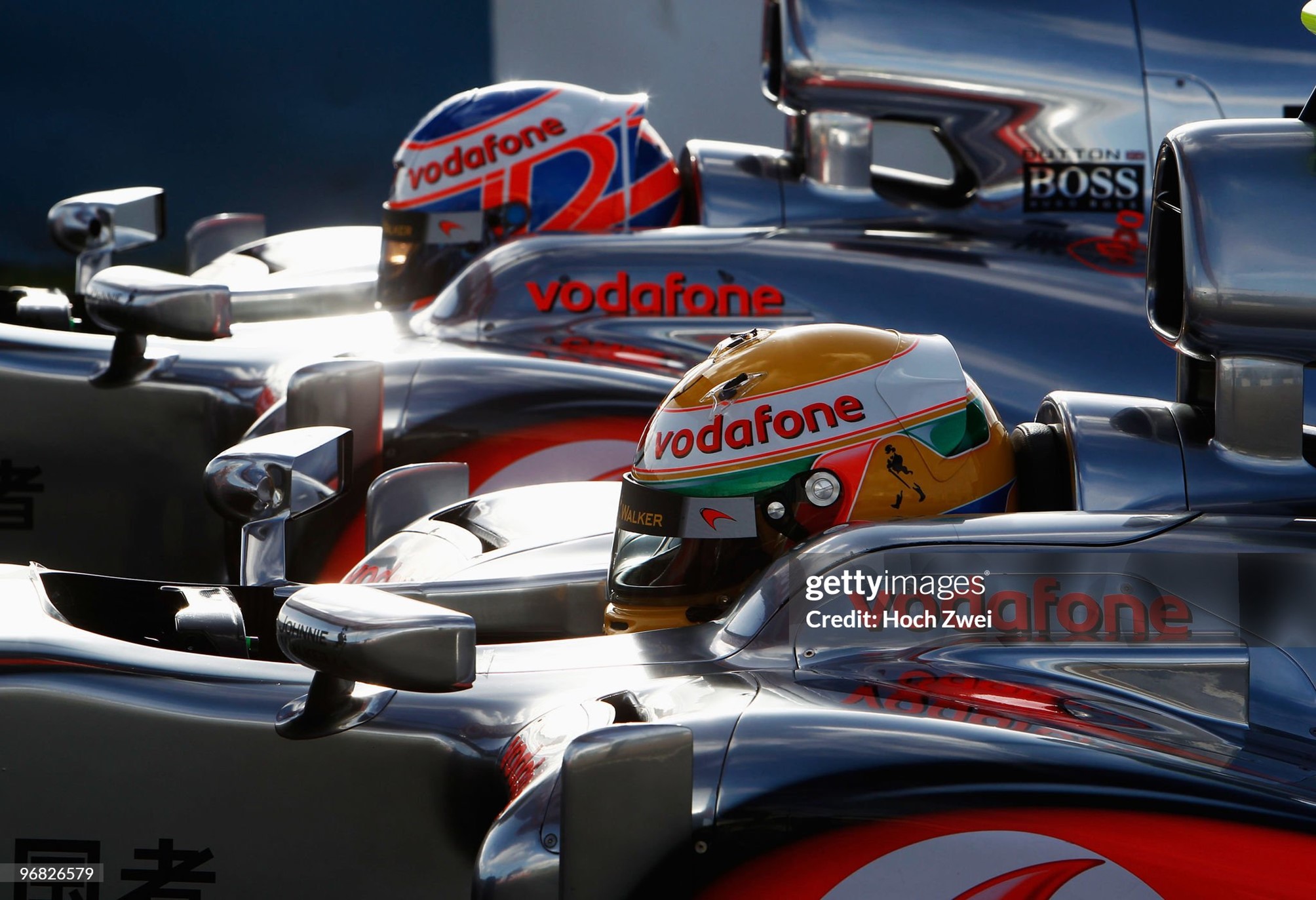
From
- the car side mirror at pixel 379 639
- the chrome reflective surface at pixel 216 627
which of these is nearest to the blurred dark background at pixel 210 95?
the chrome reflective surface at pixel 216 627

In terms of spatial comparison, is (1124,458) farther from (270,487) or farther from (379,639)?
(270,487)

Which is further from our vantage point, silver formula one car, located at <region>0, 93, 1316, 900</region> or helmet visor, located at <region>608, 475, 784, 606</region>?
helmet visor, located at <region>608, 475, 784, 606</region>

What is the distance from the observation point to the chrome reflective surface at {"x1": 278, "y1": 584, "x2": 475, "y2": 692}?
121 centimetres

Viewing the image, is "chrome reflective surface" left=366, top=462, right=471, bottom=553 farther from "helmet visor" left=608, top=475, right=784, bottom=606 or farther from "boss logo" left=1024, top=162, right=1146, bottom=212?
"boss logo" left=1024, top=162, right=1146, bottom=212

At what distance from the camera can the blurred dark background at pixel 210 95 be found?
6.75 meters

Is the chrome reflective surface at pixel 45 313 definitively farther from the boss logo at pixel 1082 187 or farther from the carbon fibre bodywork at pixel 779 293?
the boss logo at pixel 1082 187

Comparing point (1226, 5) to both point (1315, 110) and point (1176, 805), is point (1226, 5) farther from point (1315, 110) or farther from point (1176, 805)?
point (1176, 805)

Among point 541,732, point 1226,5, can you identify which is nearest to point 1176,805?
point 541,732

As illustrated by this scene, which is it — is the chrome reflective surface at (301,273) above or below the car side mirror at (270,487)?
below

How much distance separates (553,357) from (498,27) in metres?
4.04

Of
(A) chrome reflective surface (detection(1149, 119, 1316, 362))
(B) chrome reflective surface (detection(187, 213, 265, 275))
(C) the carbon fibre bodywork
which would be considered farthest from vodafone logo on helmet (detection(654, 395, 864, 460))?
(B) chrome reflective surface (detection(187, 213, 265, 275))

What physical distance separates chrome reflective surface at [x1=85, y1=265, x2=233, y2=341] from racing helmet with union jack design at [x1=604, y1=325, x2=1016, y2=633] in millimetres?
1624

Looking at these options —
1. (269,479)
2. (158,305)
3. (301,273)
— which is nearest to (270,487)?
(269,479)

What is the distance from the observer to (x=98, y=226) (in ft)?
12.6
